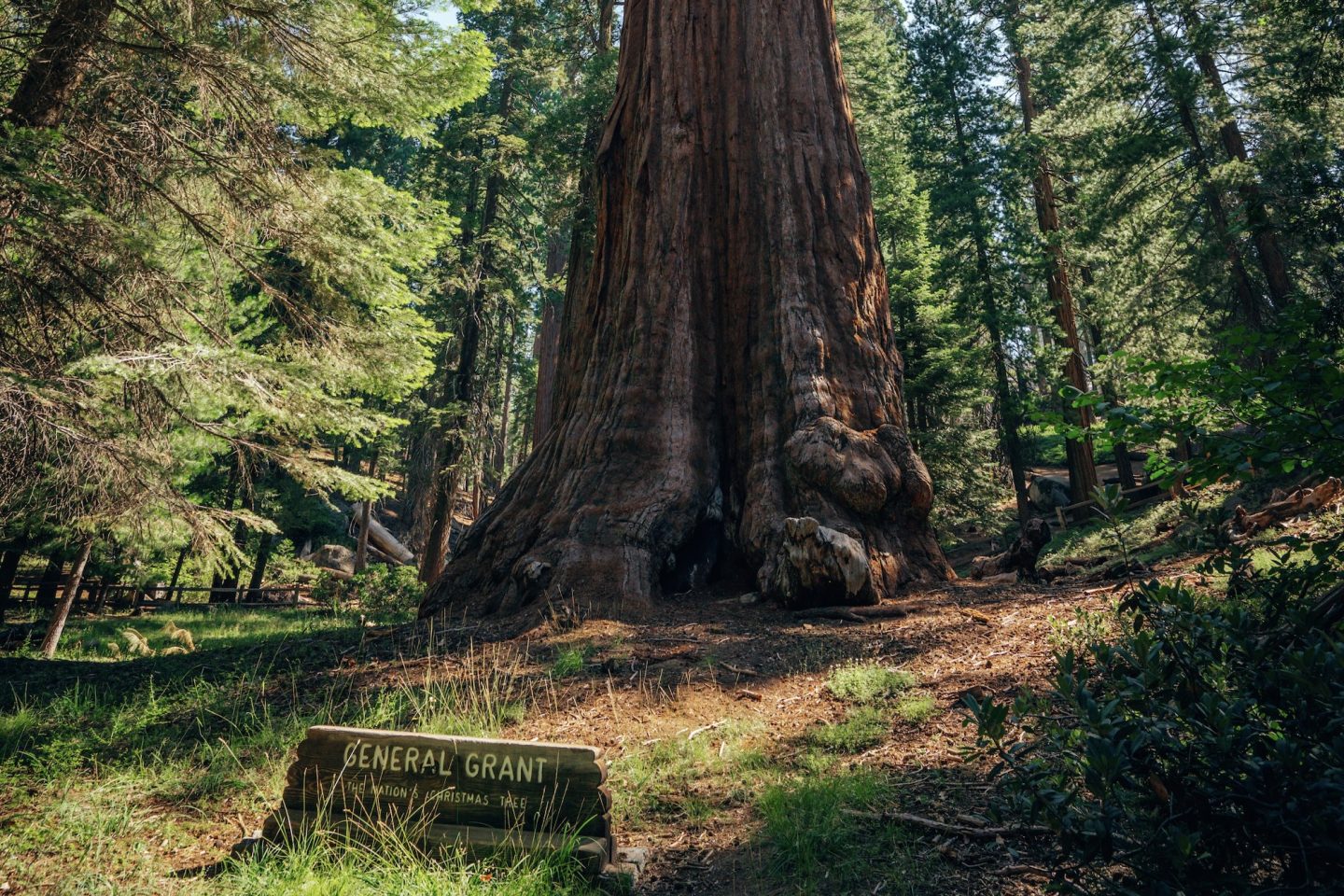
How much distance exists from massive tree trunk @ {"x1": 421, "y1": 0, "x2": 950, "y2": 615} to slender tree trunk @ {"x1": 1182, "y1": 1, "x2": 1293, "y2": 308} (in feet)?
30.7

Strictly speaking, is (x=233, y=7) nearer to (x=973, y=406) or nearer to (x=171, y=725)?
(x=171, y=725)

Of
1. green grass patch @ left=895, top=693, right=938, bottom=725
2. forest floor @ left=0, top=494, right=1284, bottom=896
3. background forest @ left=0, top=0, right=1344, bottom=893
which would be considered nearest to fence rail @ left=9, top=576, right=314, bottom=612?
background forest @ left=0, top=0, right=1344, bottom=893

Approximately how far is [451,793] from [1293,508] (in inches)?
319

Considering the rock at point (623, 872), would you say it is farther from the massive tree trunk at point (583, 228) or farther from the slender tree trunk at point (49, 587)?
the slender tree trunk at point (49, 587)

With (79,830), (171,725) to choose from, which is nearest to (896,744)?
(79,830)

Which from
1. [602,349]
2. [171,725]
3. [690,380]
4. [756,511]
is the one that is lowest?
[171,725]

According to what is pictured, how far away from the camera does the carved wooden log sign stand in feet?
9.42

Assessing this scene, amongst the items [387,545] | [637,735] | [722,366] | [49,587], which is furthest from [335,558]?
[637,735]

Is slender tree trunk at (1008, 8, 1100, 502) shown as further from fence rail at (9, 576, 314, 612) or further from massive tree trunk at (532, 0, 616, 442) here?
fence rail at (9, 576, 314, 612)

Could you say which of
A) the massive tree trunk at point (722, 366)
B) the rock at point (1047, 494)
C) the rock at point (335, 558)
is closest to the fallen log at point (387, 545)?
the rock at point (335, 558)

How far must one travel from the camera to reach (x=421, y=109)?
7523 mm

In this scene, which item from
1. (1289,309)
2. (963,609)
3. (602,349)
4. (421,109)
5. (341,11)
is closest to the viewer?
(1289,309)

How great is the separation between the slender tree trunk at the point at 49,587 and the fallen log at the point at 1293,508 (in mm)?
17486

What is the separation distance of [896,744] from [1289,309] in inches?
104
